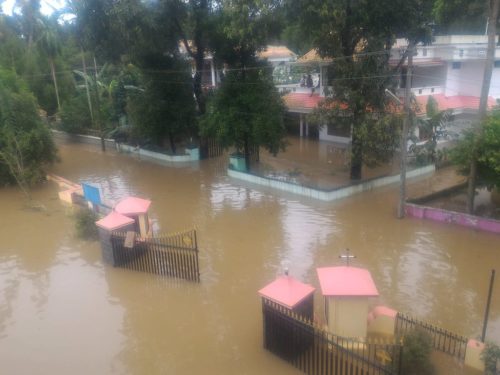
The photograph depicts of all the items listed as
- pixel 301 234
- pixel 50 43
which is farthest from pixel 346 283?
pixel 50 43

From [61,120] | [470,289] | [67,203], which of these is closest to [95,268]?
[67,203]

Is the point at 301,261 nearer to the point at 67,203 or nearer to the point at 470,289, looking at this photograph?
the point at 470,289

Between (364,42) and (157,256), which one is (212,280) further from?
(364,42)

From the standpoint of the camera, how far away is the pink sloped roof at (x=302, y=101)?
24297 millimetres

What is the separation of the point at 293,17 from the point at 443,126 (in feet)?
27.4

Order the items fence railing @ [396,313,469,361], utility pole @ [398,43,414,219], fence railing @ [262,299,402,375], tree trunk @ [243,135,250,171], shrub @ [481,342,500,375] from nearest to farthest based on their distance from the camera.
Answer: shrub @ [481,342,500,375] → fence railing @ [262,299,402,375] → fence railing @ [396,313,469,361] → utility pole @ [398,43,414,219] → tree trunk @ [243,135,250,171]

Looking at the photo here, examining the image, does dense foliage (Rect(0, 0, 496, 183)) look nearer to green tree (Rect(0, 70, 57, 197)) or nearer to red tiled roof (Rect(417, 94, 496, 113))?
red tiled roof (Rect(417, 94, 496, 113))

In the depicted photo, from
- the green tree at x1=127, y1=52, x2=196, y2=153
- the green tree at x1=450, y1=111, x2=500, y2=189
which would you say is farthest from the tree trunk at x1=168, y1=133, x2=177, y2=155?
the green tree at x1=450, y1=111, x2=500, y2=189

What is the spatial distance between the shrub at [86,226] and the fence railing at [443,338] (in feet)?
31.7

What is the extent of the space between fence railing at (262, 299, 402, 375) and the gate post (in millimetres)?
5364

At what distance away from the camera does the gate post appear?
444 inches

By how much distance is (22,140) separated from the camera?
1859 cm

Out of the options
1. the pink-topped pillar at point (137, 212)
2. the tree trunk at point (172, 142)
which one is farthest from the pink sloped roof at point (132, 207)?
the tree trunk at point (172, 142)

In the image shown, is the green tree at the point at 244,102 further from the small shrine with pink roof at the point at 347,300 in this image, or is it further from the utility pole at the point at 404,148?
the small shrine with pink roof at the point at 347,300
